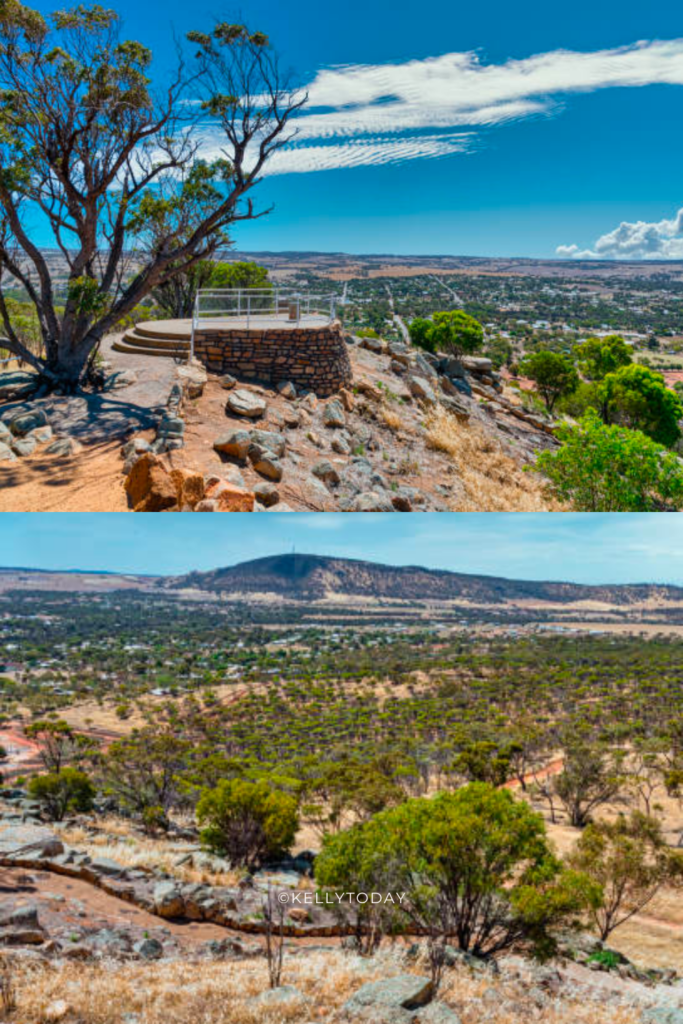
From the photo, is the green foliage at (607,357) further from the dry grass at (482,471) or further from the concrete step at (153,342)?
the concrete step at (153,342)

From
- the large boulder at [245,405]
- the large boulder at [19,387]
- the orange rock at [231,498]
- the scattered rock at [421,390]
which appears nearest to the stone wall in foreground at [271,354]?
the large boulder at [245,405]

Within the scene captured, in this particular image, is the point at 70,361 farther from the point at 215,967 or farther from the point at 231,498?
the point at 215,967

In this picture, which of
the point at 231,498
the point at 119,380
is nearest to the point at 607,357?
the point at 119,380

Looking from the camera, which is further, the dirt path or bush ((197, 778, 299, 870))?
bush ((197, 778, 299, 870))

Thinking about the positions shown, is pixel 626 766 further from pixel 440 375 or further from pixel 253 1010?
pixel 253 1010

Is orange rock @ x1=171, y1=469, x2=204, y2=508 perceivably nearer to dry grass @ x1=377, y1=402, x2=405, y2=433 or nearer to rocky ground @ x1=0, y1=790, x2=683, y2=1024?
rocky ground @ x1=0, y1=790, x2=683, y2=1024

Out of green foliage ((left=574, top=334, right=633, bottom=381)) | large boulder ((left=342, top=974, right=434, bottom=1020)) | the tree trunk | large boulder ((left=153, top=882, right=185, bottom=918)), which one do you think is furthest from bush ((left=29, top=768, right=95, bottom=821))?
green foliage ((left=574, top=334, right=633, bottom=381))

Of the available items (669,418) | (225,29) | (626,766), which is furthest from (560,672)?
(225,29)
